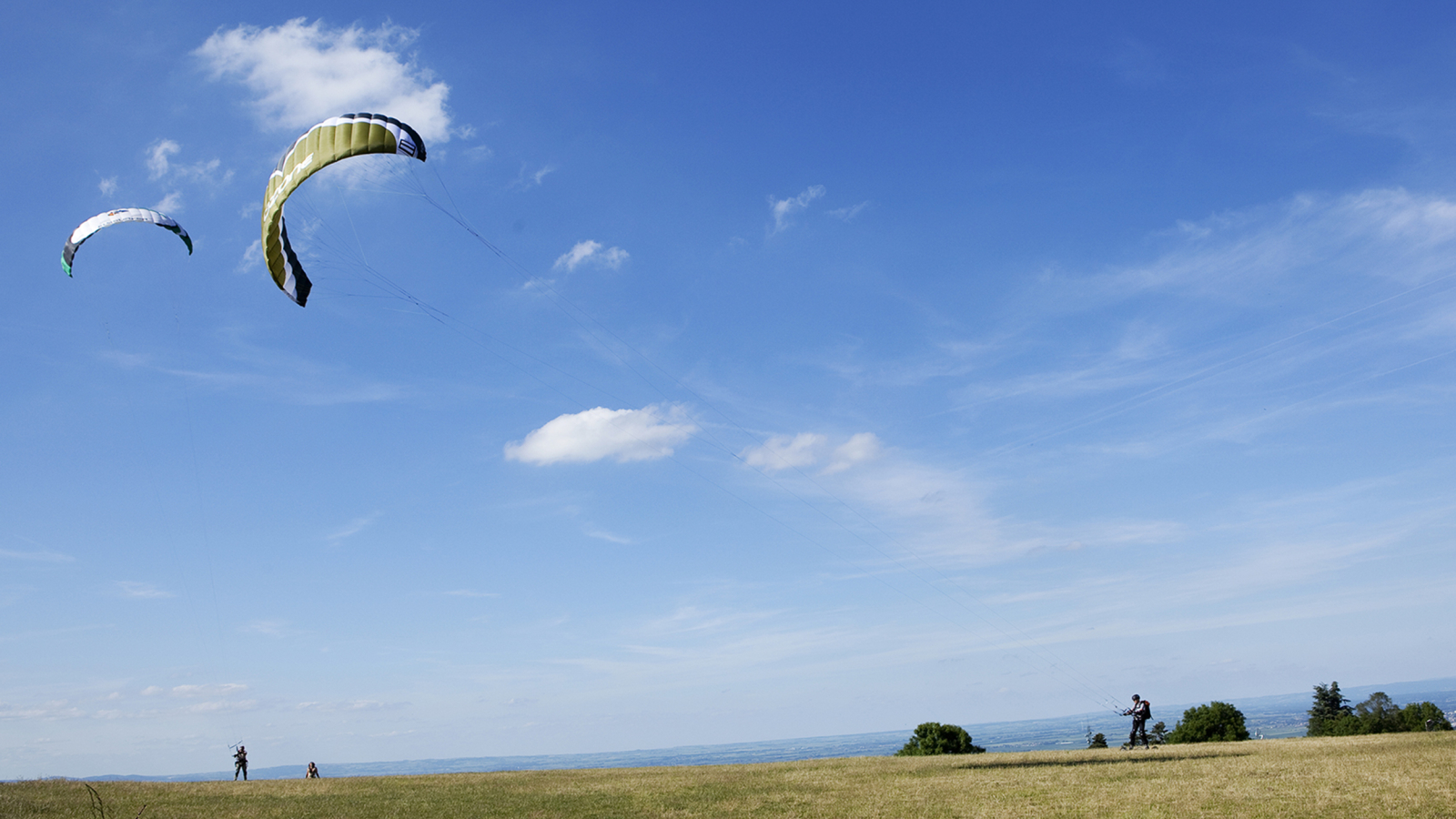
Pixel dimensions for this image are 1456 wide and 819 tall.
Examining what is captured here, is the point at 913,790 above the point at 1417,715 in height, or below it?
above

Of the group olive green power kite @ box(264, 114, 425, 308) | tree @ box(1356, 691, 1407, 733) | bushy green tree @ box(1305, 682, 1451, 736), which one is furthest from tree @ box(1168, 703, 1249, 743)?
olive green power kite @ box(264, 114, 425, 308)

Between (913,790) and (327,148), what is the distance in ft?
74.3

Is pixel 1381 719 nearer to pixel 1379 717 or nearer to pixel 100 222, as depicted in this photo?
pixel 1379 717

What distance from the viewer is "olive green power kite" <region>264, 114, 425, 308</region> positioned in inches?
858

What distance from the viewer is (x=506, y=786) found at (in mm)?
27672

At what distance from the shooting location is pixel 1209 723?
5941 cm

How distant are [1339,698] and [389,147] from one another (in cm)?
15455

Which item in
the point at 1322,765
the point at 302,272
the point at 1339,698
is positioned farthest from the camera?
the point at 1339,698

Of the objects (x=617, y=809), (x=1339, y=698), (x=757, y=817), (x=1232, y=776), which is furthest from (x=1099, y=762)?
(x=1339, y=698)

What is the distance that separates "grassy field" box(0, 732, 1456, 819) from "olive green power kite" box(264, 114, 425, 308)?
1523cm

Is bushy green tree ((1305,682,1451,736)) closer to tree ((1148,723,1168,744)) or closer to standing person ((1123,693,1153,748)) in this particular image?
tree ((1148,723,1168,744))

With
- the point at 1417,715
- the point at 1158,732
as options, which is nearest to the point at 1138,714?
the point at 1417,715

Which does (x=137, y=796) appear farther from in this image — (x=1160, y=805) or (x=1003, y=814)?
(x=1160, y=805)

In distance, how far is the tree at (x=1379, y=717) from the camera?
7294 centimetres
